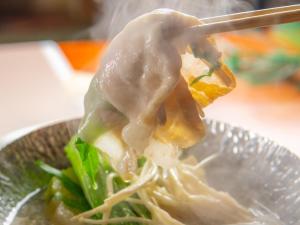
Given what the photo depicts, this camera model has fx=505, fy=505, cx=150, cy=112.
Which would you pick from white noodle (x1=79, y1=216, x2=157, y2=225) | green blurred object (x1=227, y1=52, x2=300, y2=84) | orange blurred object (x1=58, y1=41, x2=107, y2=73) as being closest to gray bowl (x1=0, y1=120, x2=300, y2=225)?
white noodle (x1=79, y1=216, x2=157, y2=225)

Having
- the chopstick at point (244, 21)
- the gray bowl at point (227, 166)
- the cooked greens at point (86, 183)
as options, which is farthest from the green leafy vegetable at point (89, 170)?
the chopstick at point (244, 21)

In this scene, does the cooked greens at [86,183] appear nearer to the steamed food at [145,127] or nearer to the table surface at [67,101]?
the steamed food at [145,127]

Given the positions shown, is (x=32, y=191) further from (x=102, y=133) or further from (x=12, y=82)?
(x=12, y=82)

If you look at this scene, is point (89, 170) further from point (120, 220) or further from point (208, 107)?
point (208, 107)

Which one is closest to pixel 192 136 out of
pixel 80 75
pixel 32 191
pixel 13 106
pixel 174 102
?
pixel 174 102

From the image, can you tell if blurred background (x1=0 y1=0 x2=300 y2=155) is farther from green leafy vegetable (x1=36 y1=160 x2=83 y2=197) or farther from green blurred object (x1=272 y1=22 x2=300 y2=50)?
green leafy vegetable (x1=36 y1=160 x2=83 y2=197)

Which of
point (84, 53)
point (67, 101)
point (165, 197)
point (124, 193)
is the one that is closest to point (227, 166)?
point (165, 197)

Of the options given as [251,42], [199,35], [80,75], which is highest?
[199,35]
